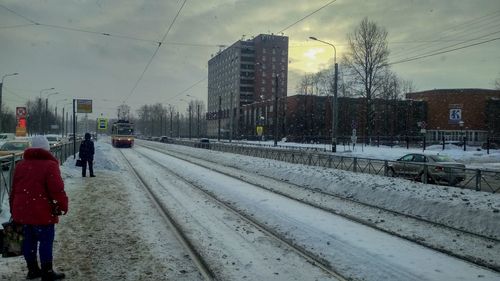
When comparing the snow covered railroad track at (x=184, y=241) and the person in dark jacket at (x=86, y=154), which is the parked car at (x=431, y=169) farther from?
the person in dark jacket at (x=86, y=154)

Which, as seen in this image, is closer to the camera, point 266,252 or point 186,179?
point 266,252

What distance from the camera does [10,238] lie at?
226 inches

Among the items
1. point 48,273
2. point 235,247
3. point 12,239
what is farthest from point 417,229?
point 12,239

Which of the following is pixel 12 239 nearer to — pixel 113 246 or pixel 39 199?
pixel 39 199

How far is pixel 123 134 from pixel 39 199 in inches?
2230

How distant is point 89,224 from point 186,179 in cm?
1011

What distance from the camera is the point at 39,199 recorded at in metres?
5.58

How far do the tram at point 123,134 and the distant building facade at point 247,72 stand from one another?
6068 centimetres

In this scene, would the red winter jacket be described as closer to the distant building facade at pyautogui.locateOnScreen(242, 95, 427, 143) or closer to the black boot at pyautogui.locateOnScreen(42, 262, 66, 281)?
the black boot at pyautogui.locateOnScreen(42, 262, 66, 281)

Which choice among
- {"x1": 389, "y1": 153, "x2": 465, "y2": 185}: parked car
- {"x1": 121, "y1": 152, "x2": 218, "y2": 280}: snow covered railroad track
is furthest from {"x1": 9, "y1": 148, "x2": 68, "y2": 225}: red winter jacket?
{"x1": 389, "y1": 153, "x2": 465, "y2": 185}: parked car

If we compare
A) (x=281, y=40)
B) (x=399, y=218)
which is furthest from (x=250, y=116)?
(x=399, y=218)

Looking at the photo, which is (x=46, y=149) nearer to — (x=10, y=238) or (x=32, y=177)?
(x=32, y=177)

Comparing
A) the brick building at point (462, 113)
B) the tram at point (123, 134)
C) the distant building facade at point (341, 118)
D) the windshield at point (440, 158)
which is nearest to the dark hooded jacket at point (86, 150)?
the windshield at point (440, 158)

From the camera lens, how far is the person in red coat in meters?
5.57
